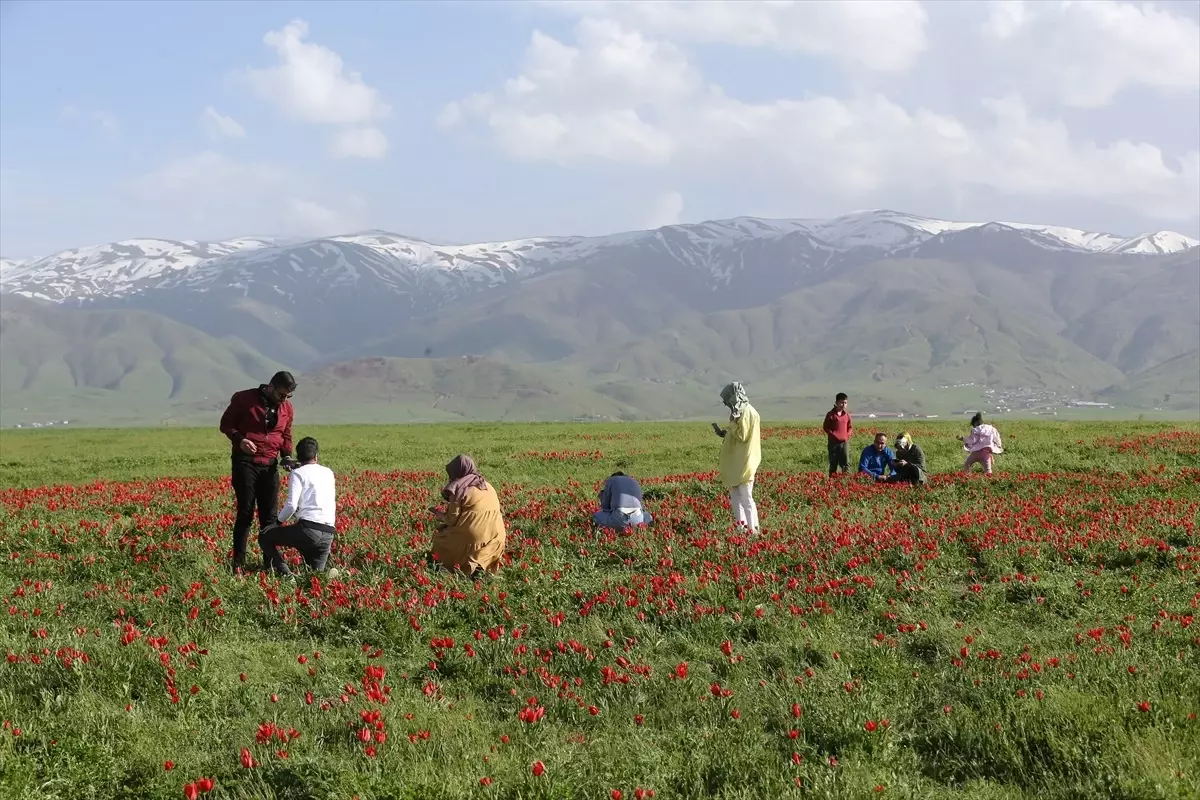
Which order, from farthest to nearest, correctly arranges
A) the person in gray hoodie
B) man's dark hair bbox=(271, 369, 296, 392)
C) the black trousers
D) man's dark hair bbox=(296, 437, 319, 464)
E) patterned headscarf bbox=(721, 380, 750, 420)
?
the person in gray hoodie
patterned headscarf bbox=(721, 380, 750, 420)
the black trousers
man's dark hair bbox=(271, 369, 296, 392)
man's dark hair bbox=(296, 437, 319, 464)

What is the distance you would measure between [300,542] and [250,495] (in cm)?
132

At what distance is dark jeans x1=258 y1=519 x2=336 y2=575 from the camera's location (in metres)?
13.5

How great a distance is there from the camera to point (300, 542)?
44.3 ft

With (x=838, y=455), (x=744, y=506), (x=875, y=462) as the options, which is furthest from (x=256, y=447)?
(x=838, y=455)

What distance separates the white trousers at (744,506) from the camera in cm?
1645

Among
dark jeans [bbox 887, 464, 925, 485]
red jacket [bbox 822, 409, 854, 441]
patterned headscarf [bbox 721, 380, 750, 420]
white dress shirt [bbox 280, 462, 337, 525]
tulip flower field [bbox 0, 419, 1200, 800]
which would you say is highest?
patterned headscarf [bbox 721, 380, 750, 420]

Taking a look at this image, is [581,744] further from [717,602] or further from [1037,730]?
[717,602]

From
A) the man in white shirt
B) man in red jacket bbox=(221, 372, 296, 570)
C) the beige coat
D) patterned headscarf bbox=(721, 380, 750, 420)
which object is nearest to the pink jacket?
patterned headscarf bbox=(721, 380, 750, 420)

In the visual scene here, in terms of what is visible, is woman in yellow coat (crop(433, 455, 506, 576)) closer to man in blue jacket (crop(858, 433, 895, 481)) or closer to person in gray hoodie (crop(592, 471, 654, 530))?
person in gray hoodie (crop(592, 471, 654, 530))

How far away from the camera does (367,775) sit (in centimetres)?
667

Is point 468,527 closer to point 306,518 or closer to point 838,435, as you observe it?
point 306,518

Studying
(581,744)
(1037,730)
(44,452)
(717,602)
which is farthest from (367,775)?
(44,452)

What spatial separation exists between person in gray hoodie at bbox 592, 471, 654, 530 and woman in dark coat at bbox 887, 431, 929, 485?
8053 mm

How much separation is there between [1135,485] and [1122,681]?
45.5ft
